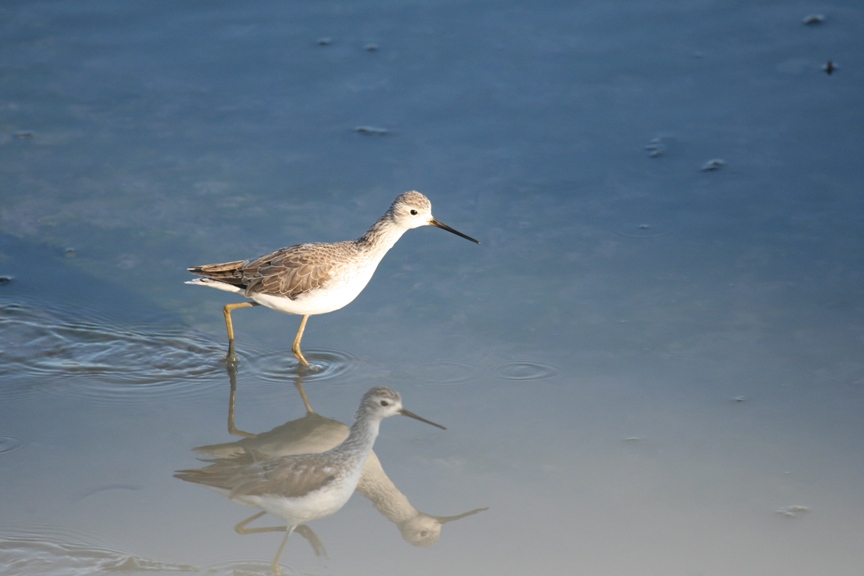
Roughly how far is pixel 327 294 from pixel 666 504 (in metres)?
2.50

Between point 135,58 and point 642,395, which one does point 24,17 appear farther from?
point 642,395

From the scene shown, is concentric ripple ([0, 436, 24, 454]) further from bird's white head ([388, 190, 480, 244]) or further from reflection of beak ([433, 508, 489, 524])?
bird's white head ([388, 190, 480, 244])

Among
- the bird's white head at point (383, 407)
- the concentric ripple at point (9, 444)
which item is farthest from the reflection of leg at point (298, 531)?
the concentric ripple at point (9, 444)

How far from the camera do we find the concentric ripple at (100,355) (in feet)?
20.8

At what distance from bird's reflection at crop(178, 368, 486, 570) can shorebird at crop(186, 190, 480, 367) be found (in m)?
0.51

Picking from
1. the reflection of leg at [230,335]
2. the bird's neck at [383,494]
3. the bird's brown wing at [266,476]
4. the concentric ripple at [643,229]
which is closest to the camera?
the bird's neck at [383,494]

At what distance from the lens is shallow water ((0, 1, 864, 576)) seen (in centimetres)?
507

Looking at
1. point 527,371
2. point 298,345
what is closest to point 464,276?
point 527,371

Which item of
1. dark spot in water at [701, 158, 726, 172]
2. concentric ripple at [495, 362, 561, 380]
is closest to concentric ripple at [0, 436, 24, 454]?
concentric ripple at [495, 362, 561, 380]

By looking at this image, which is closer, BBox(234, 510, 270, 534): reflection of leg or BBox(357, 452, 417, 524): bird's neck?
BBox(234, 510, 270, 534): reflection of leg

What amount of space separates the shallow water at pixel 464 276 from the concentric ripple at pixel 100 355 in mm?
23

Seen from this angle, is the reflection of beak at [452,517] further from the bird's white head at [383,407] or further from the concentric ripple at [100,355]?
the concentric ripple at [100,355]

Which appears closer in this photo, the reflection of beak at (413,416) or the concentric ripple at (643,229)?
the reflection of beak at (413,416)

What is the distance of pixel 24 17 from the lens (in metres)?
10.9
